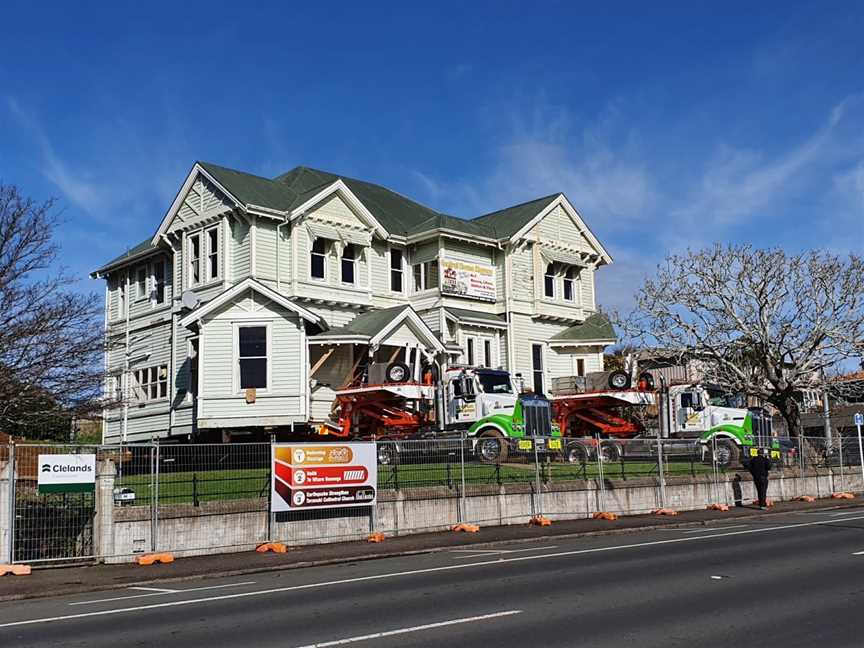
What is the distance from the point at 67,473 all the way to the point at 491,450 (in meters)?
11.2

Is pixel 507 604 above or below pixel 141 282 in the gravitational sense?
below

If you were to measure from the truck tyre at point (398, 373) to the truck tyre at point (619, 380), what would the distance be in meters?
8.21

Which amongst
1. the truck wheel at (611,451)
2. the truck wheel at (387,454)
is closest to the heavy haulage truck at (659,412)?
the truck wheel at (611,451)

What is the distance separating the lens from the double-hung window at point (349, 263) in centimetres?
3434

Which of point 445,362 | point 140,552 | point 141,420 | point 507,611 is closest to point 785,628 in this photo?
point 507,611

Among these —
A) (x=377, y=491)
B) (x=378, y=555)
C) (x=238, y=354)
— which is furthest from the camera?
(x=238, y=354)

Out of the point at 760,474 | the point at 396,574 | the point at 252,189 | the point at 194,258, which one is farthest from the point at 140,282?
the point at 396,574

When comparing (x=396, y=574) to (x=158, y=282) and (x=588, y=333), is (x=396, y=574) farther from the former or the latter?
(x=588, y=333)

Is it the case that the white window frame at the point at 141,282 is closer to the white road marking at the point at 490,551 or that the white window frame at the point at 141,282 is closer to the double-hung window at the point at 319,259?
the double-hung window at the point at 319,259

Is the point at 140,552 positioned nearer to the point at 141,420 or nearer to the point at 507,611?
the point at 507,611

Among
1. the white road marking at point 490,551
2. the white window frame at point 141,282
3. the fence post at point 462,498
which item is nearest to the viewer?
the white road marking at point 490,551

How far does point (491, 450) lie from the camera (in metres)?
24.4

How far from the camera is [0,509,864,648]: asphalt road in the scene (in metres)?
8.94

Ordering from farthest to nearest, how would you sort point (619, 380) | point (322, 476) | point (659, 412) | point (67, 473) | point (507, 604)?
point (659, 412), point (619, 380), point (322, 476), point (67, 473), point (507, 604)
